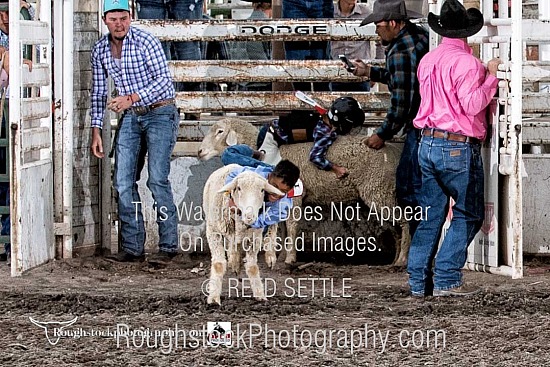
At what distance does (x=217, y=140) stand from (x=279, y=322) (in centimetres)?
315

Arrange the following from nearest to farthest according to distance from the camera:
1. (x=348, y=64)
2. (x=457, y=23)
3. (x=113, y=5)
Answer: (x=457, y=23) < (x=348, y=64) < (x=113, y=5)

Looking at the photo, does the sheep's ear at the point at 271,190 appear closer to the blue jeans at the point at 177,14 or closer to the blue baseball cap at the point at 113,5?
the blue baseball cap at the point at 113,5

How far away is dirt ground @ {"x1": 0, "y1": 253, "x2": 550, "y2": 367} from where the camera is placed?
Result: 672cm

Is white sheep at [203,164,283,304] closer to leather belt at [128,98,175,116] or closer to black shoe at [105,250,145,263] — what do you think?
leather belt at [128,98,175,116]

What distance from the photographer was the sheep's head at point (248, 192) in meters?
7.84

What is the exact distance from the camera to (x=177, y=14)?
1134cm

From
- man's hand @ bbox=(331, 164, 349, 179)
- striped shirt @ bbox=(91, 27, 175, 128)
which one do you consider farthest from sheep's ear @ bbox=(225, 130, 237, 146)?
man's hand @ bbox=(331, 164, 349, 179)

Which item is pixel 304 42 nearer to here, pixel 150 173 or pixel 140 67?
pixel 140 67

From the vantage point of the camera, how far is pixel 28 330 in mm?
7488

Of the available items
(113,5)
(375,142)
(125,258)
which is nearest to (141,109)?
(113,5)

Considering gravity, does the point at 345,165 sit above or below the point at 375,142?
below

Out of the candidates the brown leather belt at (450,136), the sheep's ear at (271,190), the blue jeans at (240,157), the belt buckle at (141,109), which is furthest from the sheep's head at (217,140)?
the sheep's ear at (271,190)

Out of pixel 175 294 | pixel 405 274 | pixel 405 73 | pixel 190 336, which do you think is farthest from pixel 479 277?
pixel 190 336

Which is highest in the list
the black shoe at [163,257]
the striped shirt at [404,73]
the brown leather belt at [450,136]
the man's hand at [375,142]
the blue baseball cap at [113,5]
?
the blue baseball cap at [113,5]
